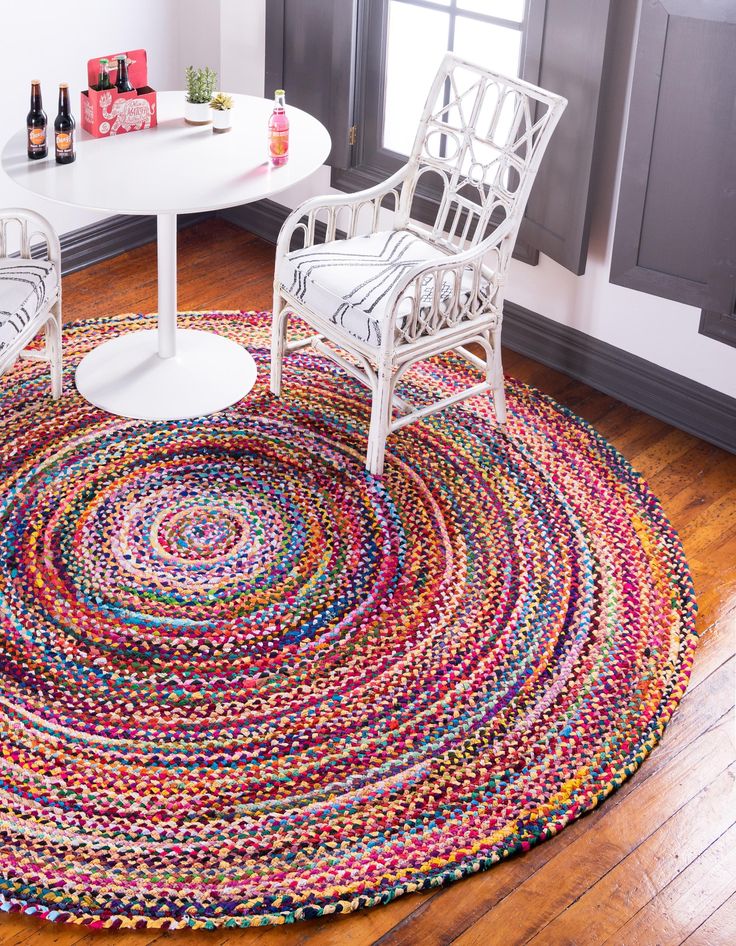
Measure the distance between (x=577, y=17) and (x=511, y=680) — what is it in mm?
1717

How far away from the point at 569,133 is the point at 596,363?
71 cm

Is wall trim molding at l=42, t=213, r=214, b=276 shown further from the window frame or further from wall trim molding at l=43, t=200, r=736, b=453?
the window frame

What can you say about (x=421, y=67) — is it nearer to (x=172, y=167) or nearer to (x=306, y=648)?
(x=172, y=167)

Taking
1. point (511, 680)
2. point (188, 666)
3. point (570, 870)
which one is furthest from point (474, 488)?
point (570, 870)

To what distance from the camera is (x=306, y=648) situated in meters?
2.53

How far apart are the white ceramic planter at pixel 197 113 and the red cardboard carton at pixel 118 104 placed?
94mm

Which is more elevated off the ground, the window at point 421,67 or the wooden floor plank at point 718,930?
the window at point 421,67

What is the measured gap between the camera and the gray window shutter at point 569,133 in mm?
2986

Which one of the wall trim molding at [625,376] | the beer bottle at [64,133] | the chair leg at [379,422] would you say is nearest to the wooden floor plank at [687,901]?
the chair leg at [379,422]

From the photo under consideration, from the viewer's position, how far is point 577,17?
2.99m

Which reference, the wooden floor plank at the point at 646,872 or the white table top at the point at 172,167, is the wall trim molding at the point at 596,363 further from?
the wooden floor plank at the point at 646,872

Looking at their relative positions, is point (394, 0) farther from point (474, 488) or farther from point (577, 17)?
point (474, 488)

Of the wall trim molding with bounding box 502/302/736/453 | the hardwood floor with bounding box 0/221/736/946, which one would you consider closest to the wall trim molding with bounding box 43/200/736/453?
the wall trim molding with bounding box 502/302/736/453

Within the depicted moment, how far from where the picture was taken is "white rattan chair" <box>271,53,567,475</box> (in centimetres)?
288
